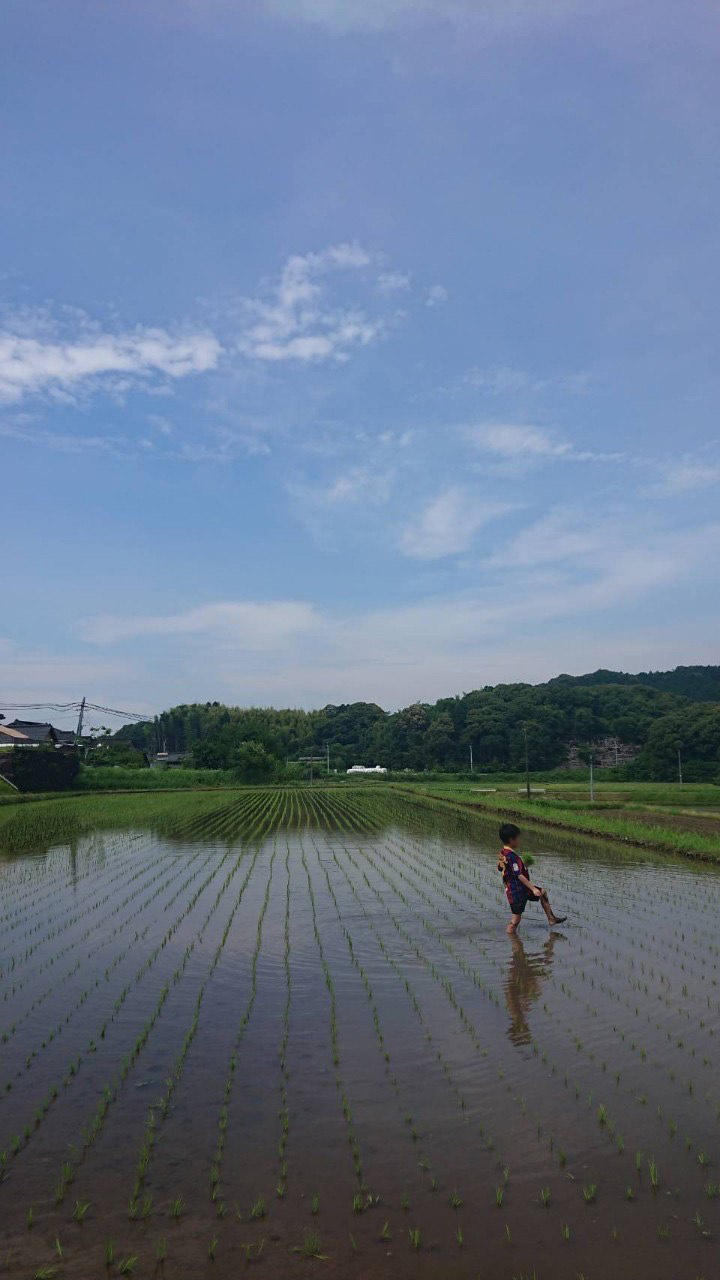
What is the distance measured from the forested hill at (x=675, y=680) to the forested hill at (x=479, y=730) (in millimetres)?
1657

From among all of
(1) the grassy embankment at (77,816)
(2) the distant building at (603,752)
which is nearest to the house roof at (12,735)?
(1) the grassy embankment at (77,816)

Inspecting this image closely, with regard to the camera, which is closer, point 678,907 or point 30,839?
point 678,907

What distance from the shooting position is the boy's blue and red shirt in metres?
8.95

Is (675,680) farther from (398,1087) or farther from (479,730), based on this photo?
(398,1087)

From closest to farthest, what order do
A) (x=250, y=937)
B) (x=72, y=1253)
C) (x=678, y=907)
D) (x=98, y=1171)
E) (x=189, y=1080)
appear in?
(x=72, y=1253), (x=98, y=1171), (x=189, y=1080), (x=250, y=937), (x=678, y=907)

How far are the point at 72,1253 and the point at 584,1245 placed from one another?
7.02ft

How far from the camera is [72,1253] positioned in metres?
3.51

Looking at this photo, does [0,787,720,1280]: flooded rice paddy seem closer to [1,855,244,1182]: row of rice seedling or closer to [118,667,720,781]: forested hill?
[1,855,244,1182]: row of rice seedling

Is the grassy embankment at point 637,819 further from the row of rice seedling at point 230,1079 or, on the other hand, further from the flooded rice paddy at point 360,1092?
the row of rice seedling at point 230,1079

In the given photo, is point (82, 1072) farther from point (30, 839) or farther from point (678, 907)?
point (30, 839)

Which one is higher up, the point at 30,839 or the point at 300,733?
the point at 300,733

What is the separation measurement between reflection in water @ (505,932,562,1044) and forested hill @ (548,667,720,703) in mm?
116255

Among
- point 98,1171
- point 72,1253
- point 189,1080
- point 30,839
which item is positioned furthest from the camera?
point 30,839

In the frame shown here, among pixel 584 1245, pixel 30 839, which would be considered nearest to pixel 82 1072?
pixel 584 1245
